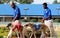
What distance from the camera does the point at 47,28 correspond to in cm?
1252

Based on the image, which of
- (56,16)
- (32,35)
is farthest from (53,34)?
(56,16)

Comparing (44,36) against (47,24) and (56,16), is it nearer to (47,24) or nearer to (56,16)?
(47,24)

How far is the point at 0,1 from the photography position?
342 ft

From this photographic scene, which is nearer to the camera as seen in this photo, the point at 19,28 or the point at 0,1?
the point at 19,28

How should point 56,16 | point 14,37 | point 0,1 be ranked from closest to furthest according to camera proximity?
point 14,37
point 56,16
point 0,1

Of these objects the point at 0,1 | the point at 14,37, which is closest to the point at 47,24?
the point at 14,37

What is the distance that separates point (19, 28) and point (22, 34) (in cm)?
31

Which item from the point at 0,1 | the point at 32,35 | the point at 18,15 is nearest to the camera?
the point at 18,15

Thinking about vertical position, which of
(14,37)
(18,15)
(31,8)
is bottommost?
(31,8)

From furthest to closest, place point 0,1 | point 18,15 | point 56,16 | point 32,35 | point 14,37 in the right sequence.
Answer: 1. point 0,1
2. point 56,16
3. point 14,37
4. point 32,35
5. point 18,15

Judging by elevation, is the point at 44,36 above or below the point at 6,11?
above

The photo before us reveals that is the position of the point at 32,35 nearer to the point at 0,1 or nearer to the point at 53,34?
the point at 53,34

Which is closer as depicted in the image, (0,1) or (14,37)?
(14,37)

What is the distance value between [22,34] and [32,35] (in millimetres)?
991
